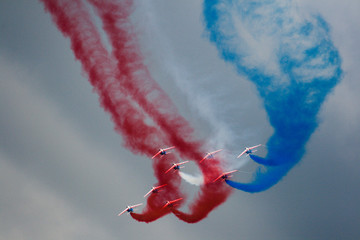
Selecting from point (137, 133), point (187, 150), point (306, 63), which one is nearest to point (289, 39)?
point (306, 63)

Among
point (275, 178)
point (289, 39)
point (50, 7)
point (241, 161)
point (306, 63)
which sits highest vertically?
point (50, 7)

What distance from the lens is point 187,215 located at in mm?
38844

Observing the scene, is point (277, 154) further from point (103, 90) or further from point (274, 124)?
point (103, 90)

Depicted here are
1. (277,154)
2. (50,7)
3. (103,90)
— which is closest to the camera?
(50,7)

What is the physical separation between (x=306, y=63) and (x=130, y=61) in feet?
50.0

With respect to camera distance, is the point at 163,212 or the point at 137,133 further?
the point at 163,212

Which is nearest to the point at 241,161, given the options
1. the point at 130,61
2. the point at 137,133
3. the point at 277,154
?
the point at 277,154

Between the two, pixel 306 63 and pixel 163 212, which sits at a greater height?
pixel 306 63

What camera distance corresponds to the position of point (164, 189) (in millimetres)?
38938

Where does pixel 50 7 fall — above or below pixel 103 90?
above

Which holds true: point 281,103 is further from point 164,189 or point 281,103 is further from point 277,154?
point 164,189

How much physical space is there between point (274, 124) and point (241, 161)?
4645mm

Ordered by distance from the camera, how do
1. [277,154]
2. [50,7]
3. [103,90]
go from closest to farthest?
[50,7]
[103,90]
[277,154]

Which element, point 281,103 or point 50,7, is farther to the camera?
point 281,103
